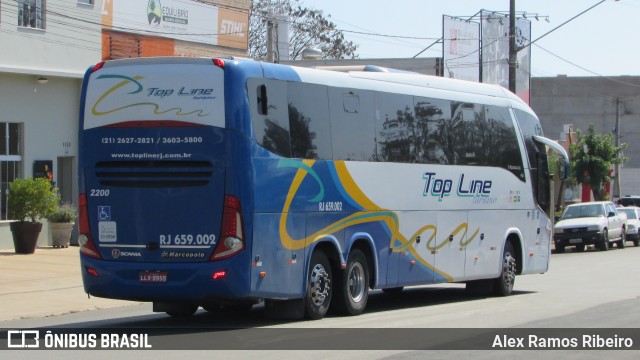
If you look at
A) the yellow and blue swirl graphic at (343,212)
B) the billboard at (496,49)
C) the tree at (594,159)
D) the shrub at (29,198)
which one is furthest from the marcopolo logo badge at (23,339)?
the billboard at (496,49)

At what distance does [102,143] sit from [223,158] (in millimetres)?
1758

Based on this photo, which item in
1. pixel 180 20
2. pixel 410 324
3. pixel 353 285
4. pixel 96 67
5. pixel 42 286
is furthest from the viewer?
pixel 180 20

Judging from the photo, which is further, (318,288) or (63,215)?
(63,215)

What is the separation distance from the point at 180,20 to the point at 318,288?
76.4ft

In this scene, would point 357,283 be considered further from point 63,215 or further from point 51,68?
point 51,68

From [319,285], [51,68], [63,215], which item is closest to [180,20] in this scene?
[51,68]

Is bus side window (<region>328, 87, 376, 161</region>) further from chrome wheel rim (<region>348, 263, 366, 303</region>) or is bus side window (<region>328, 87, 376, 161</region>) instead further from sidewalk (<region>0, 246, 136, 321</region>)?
sidewalk (<region>0, 246, 136, 321</region>)

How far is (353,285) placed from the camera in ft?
50.0

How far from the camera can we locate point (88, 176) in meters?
13.6

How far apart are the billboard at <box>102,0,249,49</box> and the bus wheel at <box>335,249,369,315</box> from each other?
19.5 m

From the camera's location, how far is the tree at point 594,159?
5453 centimetres

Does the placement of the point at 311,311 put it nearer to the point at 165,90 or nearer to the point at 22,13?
the point at 165,90

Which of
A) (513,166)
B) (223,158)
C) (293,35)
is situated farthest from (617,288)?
(293,35)

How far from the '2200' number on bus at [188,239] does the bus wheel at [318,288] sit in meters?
1.85
